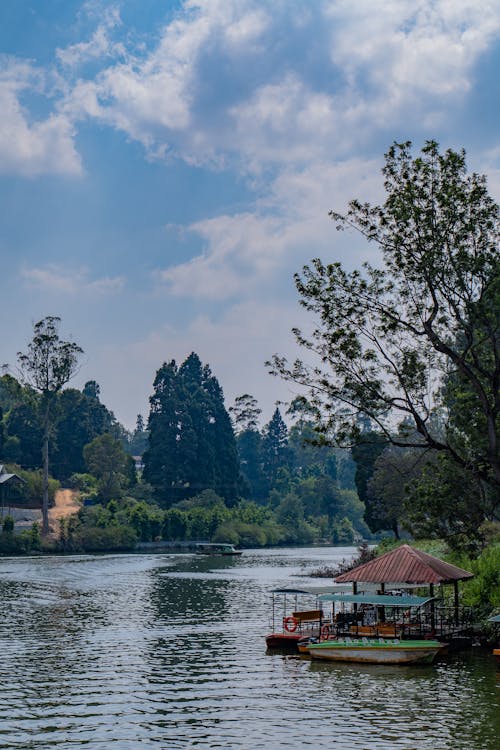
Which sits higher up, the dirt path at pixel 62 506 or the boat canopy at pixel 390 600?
the dirt path at pixel 62 506

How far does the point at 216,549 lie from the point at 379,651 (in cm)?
8525

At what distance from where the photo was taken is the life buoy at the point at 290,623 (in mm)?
36562

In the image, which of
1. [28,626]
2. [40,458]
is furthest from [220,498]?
[28,626]

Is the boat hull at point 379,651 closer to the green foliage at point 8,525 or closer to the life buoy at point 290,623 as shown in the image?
the life buoy at point 290,623

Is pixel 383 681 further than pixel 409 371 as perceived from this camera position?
No

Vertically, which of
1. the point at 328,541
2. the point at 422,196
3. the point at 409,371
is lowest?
the point at 328,541

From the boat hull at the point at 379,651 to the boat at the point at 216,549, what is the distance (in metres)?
80.8

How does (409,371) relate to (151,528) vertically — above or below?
above

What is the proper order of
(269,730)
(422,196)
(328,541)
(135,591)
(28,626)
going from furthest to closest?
(328,541) < (135,591) < (28,626) < (422,196) < (269,730)

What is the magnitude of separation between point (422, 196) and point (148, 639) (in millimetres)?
22707

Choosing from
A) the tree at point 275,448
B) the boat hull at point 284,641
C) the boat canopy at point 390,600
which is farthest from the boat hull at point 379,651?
the tree at point 275,448

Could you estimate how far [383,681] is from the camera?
28.2m

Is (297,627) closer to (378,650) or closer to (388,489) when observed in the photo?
(378,650)

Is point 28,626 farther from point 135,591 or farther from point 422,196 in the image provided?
point 422,196
